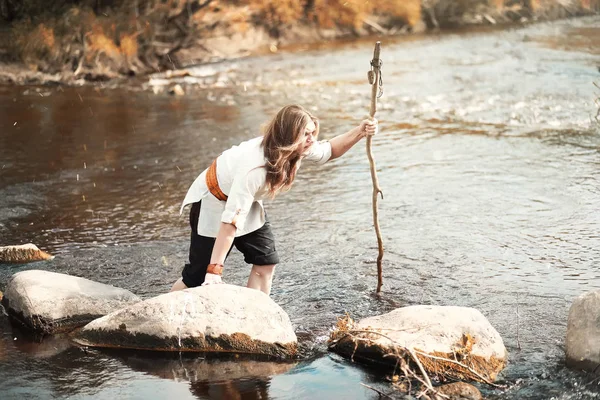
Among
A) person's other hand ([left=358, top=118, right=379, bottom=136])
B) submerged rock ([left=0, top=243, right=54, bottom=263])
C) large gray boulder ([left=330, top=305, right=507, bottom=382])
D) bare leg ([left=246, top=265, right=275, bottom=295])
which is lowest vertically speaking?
large gray boulder ([left=330, top=305, right=507, bottom=382])

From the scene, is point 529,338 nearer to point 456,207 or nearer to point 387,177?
point 456,207

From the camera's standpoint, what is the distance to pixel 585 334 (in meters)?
4.81

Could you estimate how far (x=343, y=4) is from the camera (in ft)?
83.3

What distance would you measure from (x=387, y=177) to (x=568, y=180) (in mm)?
1930

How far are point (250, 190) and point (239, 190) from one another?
66mm

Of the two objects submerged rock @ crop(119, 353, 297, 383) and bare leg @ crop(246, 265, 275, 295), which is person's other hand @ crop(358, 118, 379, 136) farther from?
submerged rock @ crop(119, 353, 297, 383)

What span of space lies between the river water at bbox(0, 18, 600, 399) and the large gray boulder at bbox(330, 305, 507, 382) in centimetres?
12

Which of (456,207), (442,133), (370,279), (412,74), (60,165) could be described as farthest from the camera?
(412,74)

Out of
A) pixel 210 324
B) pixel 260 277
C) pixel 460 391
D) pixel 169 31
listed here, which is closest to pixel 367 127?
pixel 260 277

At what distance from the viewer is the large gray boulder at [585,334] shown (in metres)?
4.73

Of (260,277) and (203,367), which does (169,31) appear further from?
(203,367)

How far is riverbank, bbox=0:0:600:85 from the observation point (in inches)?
718

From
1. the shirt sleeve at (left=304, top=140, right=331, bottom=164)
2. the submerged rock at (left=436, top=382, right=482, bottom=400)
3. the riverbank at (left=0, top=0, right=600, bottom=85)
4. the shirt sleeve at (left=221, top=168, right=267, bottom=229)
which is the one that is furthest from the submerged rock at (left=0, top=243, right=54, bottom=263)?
the riverbank at (left=0, top=0, right=600, bottom=85)

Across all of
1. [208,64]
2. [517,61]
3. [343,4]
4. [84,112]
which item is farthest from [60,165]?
[343,4]
